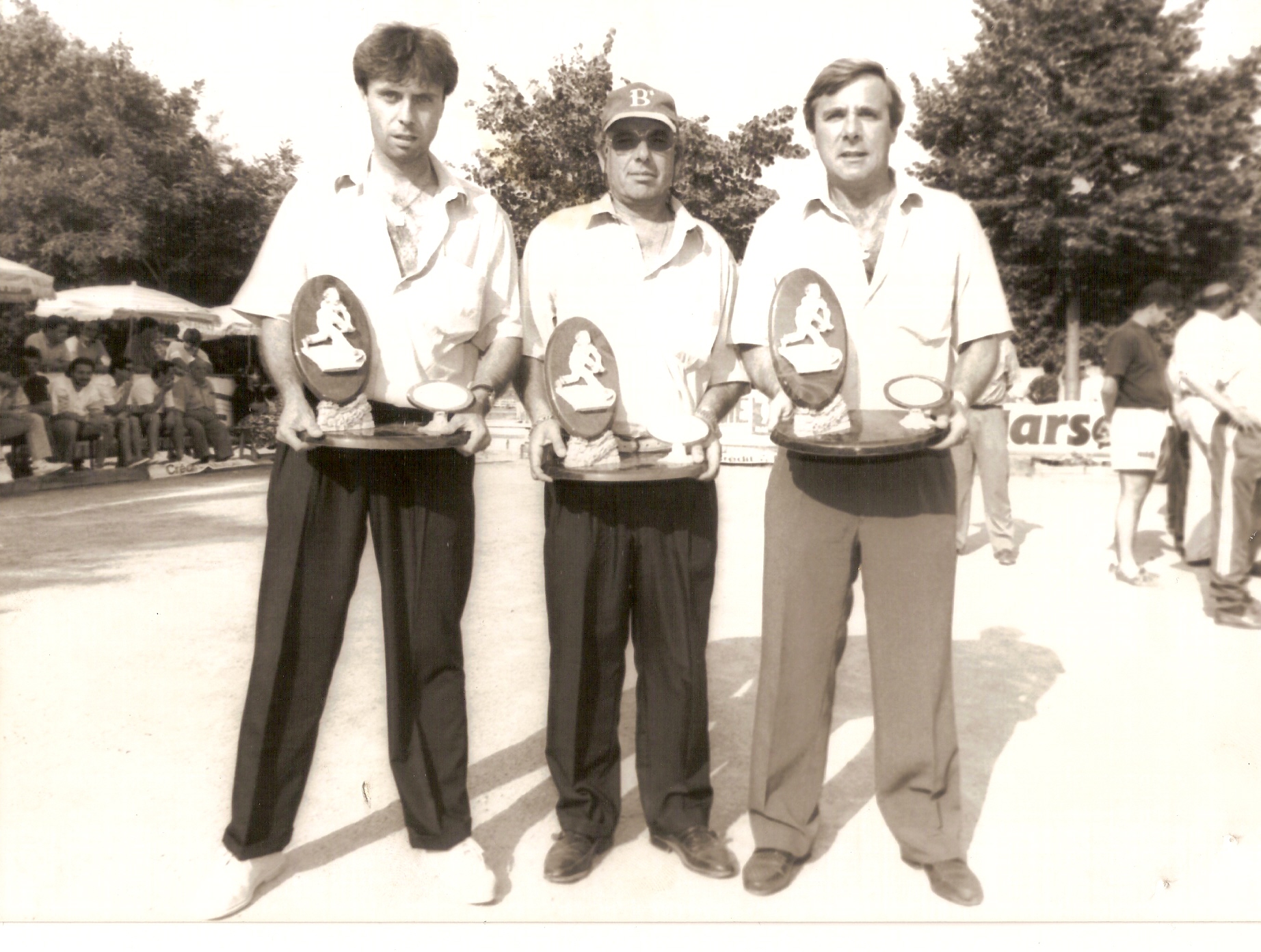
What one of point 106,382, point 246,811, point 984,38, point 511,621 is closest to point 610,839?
point 246,811

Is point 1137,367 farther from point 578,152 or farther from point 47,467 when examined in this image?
point 47,467

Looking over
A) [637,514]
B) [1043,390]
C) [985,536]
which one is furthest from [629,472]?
[1043,390]

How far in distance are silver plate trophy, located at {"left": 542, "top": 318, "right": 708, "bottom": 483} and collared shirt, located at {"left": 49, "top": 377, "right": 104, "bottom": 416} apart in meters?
9.13

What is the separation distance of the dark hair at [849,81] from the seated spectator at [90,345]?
9611 mm

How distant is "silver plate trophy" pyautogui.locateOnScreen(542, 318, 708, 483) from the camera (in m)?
2.81

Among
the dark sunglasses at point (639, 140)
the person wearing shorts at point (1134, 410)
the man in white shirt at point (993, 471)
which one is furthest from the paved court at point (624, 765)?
the dark sunglasses at point (639, 140)

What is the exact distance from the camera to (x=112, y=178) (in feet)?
22.9

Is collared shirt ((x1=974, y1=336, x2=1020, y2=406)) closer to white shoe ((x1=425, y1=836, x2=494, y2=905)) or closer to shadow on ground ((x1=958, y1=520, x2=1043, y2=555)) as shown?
shadow on ground ((x1=958, y1=520, x2=1043, y2=555))

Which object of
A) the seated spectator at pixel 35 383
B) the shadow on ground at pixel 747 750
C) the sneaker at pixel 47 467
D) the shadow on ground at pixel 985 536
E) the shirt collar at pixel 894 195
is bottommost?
the shadow on ground at pixel 985 536

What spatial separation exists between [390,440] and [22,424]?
28.8ft

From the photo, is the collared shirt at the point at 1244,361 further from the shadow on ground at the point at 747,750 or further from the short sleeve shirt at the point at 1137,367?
the shadow on ground at the point at 747,750

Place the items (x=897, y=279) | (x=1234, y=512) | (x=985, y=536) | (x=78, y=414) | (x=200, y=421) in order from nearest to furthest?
1. (x=897, y=279)
2. (x=1234, y=512)
3. (x=985, y=536)
4. (x=78, y=414)
5. (x=200, y=421)

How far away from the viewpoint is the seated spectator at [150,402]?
10797 mm

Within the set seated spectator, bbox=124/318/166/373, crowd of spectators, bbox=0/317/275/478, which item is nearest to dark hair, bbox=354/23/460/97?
crowd of spectators, bbox=0/317/275/478
